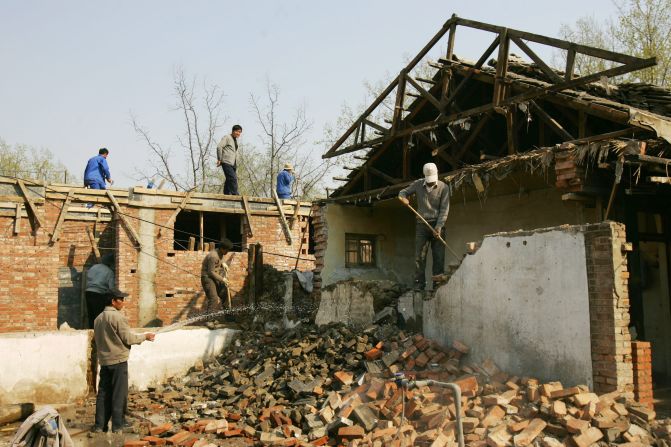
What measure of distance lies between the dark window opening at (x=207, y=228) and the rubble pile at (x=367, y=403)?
20.9 ft

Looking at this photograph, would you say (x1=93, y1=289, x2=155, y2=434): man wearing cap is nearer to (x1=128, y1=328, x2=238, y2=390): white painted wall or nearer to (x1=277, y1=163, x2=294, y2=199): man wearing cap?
(x1=128, y1=328, x2=238, y2=390): white painted wall

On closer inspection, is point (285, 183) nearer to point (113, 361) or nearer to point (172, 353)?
point (172, 353)

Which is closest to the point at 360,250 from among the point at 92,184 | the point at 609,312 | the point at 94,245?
the point at 94,245

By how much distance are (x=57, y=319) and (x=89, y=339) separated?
4717 mm

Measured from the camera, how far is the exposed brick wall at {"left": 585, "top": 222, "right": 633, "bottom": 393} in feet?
22.7

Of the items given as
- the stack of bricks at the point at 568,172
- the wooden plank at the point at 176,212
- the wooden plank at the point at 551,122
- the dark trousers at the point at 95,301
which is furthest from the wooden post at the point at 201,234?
the stack of bricks at the point at 568,172

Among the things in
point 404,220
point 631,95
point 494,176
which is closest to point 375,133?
point 404,220

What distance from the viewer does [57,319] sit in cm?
1518

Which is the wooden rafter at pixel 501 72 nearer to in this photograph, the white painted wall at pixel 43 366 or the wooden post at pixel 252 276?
the wooden post at pixel 252 276

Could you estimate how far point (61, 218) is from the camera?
50.2 ft

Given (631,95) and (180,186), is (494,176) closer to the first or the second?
(631,95)

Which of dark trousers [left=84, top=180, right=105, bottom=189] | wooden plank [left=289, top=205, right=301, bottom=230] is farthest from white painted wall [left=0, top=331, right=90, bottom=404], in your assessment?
wooden plank [left=289, top=205, right=301, bottom=230]

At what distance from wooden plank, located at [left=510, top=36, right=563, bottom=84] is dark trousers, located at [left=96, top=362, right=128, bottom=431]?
785cm

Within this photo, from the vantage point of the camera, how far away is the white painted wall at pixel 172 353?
11609 millimetres
